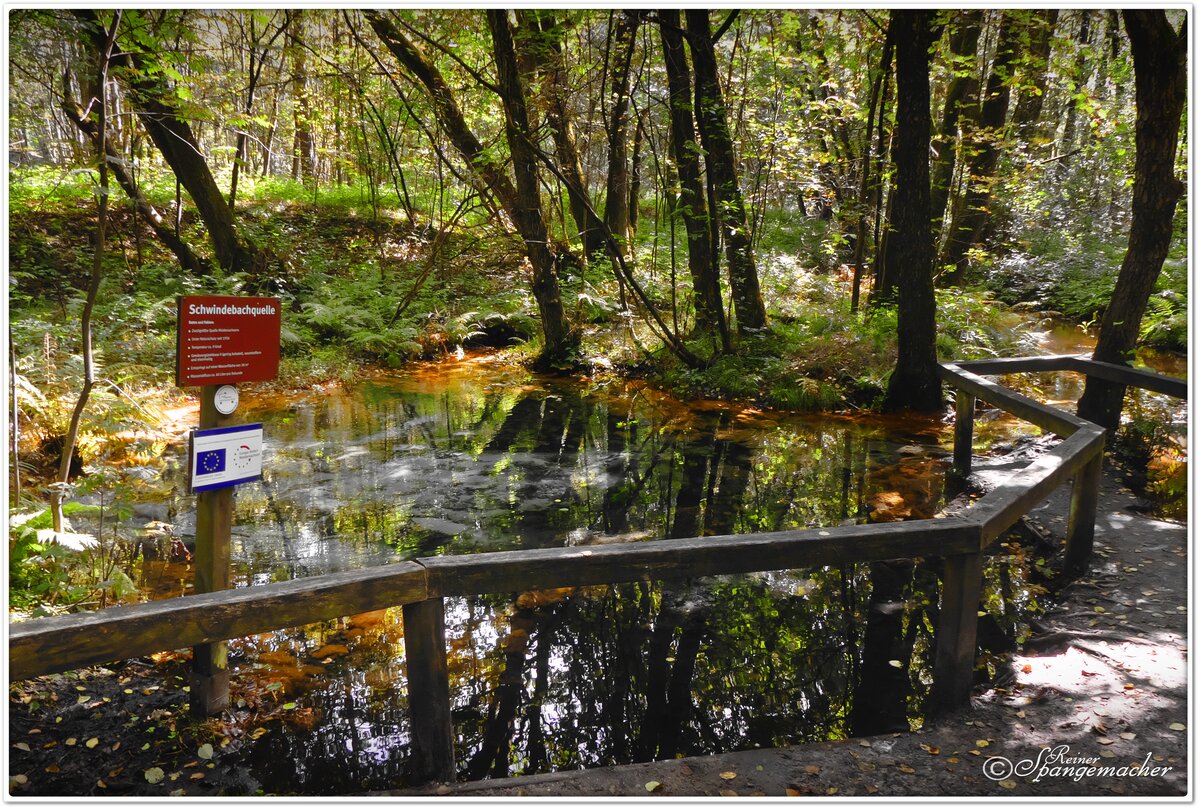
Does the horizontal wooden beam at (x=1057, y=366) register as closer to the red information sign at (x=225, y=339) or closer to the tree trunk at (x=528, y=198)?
the tree trunk at (x=528, y=198)

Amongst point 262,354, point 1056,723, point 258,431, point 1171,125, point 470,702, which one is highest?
point 1171,125

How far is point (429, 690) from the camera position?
10.2 feet

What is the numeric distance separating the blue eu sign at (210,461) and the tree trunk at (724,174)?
9.02m

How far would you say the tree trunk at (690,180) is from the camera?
38.2 feet

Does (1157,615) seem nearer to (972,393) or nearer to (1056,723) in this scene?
(1056,723)

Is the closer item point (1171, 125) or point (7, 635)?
point (7, 635)

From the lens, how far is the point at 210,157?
1033 inches

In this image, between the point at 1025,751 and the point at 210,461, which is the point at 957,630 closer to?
the point at 1025,751

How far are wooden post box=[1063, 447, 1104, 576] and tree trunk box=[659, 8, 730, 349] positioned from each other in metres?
7.02

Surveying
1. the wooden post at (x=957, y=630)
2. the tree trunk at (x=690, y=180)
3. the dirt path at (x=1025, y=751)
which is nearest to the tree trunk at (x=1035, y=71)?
the tree trunk at (x=690, y=180)

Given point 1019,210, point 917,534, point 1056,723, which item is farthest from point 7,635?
point 1019,210

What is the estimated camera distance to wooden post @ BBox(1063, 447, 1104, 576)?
17.0 feet

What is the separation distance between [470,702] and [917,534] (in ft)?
8.21

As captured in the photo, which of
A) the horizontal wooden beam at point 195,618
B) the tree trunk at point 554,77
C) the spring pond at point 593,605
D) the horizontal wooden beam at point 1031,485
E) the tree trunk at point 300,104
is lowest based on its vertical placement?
the spring pond at point 593,605
